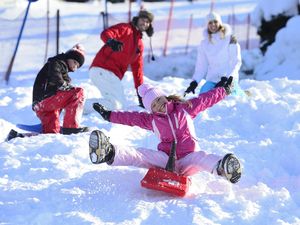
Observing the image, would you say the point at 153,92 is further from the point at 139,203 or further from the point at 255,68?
the point at 255,68

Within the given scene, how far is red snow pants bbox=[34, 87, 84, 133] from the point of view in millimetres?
6070

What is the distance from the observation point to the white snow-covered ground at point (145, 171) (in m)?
3.99

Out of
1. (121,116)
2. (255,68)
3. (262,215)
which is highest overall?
(121,116)

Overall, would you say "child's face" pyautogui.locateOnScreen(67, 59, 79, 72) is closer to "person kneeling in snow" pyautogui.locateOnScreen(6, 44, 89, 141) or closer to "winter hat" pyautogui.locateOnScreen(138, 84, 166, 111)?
"person kneeling in snow" pyautogui.locateOnScreen(6, 44, 89, 141)

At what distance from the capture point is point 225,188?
4.57m

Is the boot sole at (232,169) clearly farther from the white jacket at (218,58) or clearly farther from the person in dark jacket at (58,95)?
the white jacket at (218,58)

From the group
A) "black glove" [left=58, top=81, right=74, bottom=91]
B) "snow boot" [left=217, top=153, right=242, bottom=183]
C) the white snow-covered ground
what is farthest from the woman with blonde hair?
"snow boot" [left=217, top=153, right=242, bottom=183]

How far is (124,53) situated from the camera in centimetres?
720

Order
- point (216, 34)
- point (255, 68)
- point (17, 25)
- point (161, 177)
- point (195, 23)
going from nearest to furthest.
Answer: point (161, 177)
point (216, 34)
point (17, 25)
point (255, 68)
point (195, 23)

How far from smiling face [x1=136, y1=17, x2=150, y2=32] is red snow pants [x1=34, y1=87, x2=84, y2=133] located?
4.03 feet

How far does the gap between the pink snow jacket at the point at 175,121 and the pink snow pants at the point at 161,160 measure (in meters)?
0.09

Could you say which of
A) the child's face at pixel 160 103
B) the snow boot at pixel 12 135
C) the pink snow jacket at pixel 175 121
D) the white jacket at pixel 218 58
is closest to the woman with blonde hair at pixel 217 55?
the white jacket at pixel 218 58

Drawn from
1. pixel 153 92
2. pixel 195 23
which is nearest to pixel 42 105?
pixel 153 92

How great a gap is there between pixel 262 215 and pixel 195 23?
14647 mm
